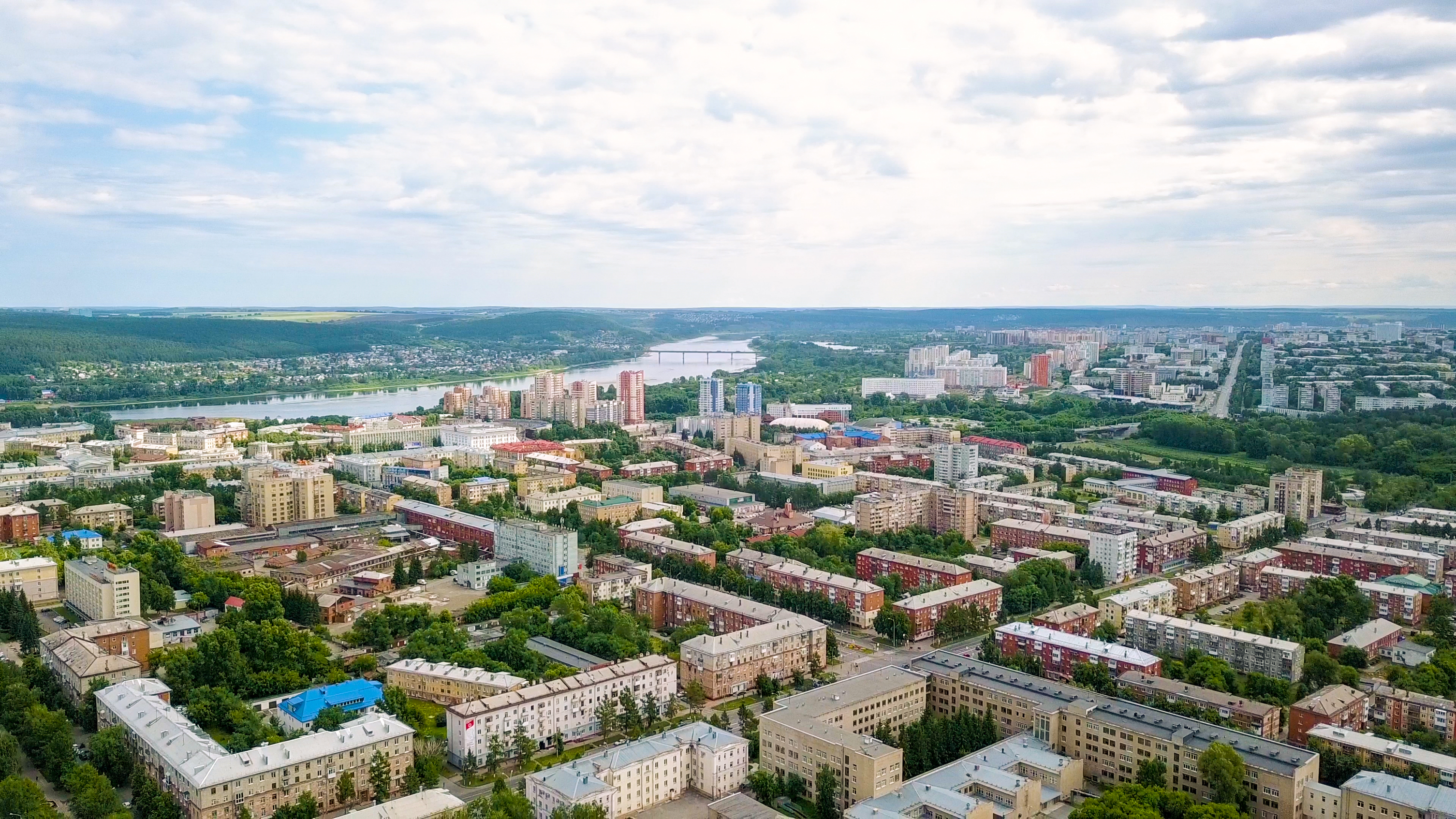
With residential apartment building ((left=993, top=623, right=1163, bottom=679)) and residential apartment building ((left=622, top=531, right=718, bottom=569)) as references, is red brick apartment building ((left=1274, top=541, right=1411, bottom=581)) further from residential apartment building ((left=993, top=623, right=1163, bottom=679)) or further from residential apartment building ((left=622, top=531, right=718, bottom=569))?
residential apartment building ((left=622, top=531, right=718, bottom=569))

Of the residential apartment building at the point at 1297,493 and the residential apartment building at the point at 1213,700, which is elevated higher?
the residential apartment building at the point at 1297,493

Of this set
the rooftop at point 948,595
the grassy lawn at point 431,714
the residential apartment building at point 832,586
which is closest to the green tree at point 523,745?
the grassy lawn at point 431,714

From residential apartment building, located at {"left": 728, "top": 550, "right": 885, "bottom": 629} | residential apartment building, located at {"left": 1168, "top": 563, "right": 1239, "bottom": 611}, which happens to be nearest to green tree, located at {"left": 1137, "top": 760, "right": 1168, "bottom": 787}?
residential apartment building, located at {"left": 728, "top": 550, "right": 885, "bottom": 629}

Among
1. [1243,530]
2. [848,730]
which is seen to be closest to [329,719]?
[848,730]

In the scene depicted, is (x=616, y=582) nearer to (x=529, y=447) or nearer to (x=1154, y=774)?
(x=1154, y=774)

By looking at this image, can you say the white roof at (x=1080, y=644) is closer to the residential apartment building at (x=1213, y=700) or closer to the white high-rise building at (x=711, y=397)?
the residential apartment building at (x=1213, y=700)
